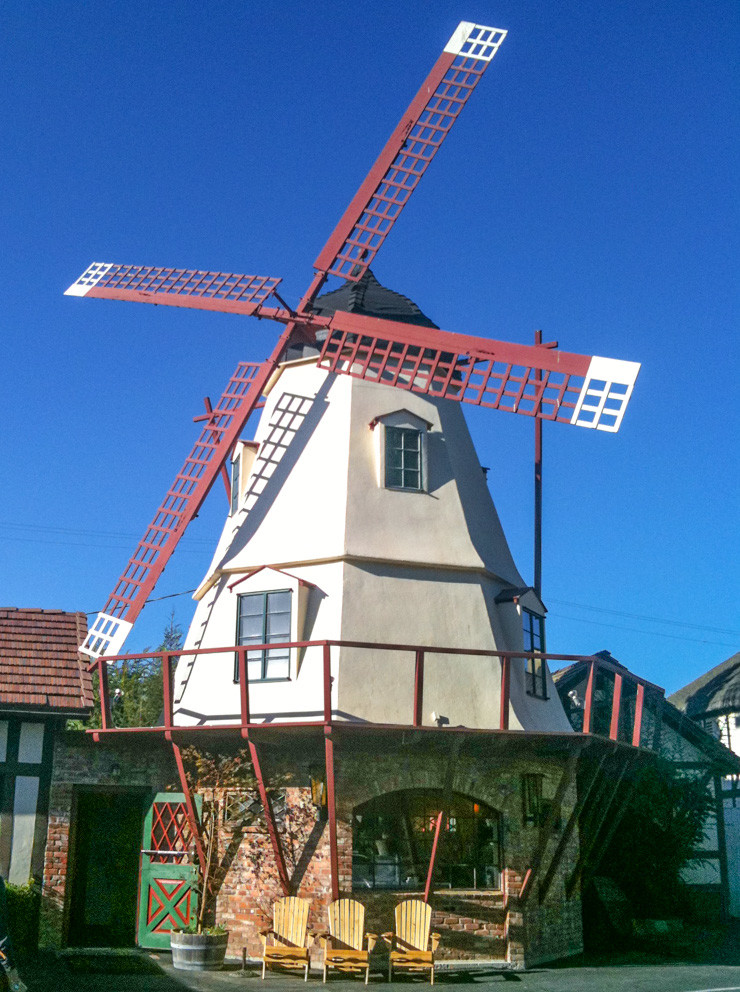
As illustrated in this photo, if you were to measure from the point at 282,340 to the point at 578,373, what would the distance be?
481 centimetres

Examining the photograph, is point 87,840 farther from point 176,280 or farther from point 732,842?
point 732,842

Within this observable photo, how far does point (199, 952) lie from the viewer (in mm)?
12727

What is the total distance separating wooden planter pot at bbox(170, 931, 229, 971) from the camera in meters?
12.7

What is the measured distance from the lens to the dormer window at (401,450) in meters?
15.1

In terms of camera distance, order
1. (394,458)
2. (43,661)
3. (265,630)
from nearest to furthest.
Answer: (265,630)
(43,661)
(394,458)

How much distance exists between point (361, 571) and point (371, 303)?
4767mm

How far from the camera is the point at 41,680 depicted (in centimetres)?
1430

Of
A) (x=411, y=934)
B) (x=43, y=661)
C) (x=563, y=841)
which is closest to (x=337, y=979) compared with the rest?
(x=411, y=934)

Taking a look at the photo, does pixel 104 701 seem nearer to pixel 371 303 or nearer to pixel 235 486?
pixel 235 486

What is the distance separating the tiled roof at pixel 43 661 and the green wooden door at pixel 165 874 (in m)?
1.95

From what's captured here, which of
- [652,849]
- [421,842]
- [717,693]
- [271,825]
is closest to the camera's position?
[271,825]

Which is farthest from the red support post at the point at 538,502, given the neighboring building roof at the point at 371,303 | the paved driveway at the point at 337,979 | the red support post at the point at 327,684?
the paved driveway at the point at 337,979

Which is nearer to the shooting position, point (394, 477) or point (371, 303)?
point (394, 477)

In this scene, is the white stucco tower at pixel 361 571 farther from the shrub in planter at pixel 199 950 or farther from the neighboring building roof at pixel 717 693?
→ the neighboring building roof at pixel 717 693
